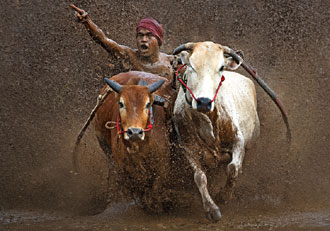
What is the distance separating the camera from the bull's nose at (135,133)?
510cm

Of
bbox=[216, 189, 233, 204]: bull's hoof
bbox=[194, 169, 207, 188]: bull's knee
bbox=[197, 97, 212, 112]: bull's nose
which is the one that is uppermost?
bbox=[197, 97, 212, 112]: bull's nose

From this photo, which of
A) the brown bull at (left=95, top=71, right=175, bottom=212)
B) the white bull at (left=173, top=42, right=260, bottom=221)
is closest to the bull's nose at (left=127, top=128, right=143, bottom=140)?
the brown bull at (left=95, top=71, right=175, bottom=212)

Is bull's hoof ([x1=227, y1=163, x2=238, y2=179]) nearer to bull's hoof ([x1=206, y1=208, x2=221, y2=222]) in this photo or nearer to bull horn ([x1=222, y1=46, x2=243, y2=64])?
bull's hoof ([x1=206, y1=208, x2=221, y2=222])

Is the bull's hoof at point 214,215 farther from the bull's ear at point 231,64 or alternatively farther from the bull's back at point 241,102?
the bull's ear at point 231,64

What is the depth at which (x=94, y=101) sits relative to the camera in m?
9.10

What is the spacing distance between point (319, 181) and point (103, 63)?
12.1 ft

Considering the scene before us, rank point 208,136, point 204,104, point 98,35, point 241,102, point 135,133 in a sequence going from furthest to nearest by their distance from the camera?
point 98,35 → point 241,102 → point 208,136 → point 135,133 → point 204,104

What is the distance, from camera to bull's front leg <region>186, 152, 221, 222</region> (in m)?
5.22

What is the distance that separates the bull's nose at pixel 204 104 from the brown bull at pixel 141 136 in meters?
0.53

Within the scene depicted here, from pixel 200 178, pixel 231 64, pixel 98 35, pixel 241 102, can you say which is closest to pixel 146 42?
pixel 98 35

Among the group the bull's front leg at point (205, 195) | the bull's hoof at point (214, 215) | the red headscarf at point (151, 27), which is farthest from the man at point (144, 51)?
the bull's hoof at point (214, 215)

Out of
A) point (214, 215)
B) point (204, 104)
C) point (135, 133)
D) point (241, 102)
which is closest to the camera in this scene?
point (204, 104)

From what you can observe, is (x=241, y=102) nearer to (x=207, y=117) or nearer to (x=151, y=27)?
(x=207, y=117)

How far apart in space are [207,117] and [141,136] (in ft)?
2.22
